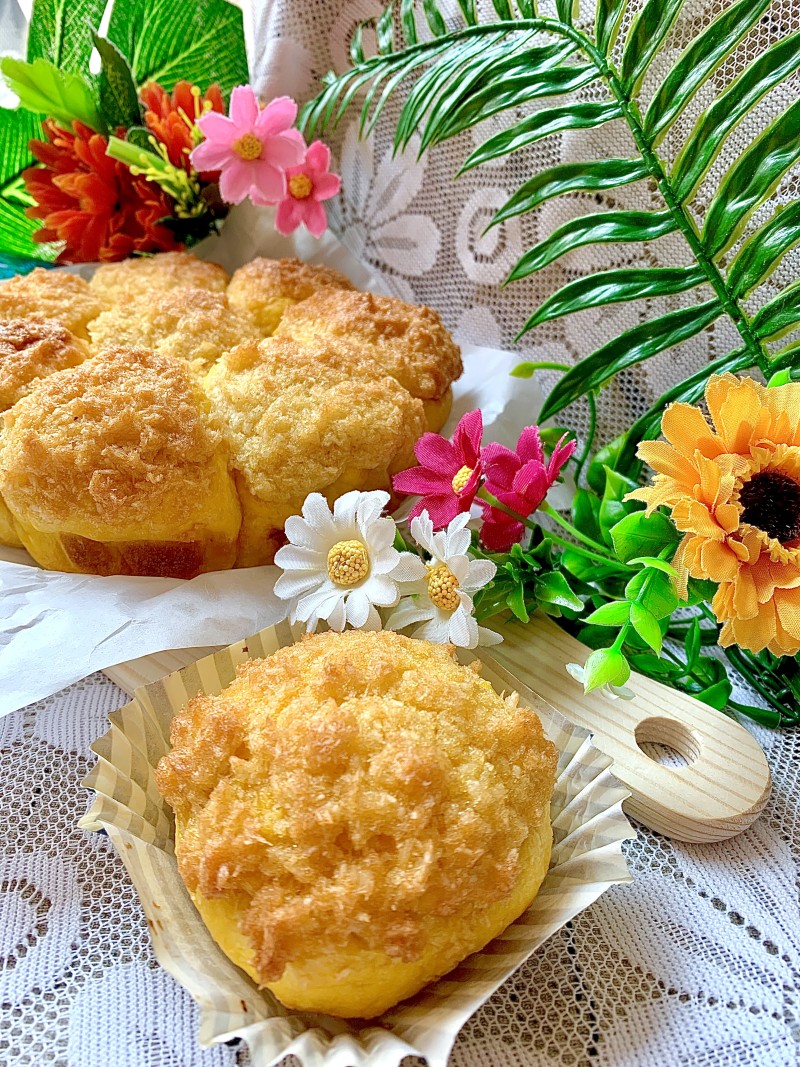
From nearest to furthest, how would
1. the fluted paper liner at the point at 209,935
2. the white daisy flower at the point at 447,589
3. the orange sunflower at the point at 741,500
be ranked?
the fluted paper liner at the point at 209,935 → the orange sunflower at the point at 741,500 → the white daisy flower at the point at 447,589

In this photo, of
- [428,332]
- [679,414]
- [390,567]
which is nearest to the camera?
[679,414]

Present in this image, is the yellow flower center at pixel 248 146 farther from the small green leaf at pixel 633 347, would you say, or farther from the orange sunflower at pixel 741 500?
the orange sunflower at pixel 741 500

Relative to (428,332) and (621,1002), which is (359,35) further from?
(621,1002)

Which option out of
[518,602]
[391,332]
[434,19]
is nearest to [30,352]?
[391,332]

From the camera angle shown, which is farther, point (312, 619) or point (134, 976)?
point (312, 619)

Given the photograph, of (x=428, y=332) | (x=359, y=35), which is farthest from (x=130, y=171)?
(x=428, y=332)

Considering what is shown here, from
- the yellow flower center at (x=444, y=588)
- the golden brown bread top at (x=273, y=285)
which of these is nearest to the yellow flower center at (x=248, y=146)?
the golden brown bread top at (x=273, y=285)

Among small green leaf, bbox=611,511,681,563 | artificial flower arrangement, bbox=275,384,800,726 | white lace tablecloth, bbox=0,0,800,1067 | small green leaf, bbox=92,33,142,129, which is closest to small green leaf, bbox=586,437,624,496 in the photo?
artificial flower arrangement, bbox=275,384,800,726
